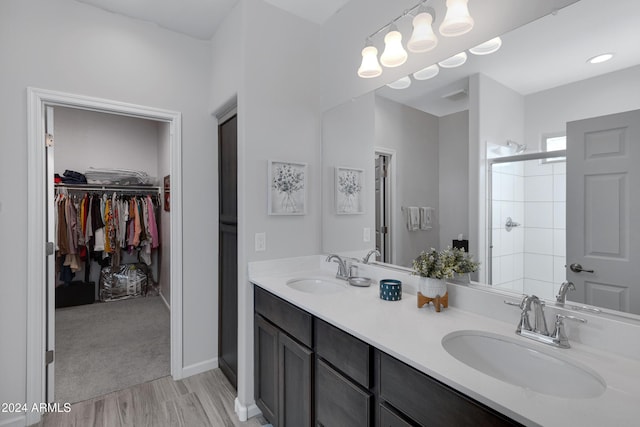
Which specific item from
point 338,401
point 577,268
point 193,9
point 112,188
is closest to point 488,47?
point 577,268

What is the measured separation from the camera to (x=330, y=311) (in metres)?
1.42

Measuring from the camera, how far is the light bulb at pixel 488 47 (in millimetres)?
1352

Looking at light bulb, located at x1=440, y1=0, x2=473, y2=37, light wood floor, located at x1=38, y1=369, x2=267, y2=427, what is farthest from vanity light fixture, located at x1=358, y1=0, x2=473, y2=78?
light wood floor, located at x1=38, y1=369, x2=267, y2=427

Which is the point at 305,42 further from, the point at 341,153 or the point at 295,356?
the point at 295,356

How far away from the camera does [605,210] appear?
1078mm

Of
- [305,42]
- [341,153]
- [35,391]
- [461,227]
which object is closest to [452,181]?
[461,227]

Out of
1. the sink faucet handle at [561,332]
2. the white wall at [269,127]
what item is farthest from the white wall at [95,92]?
the sink faucet handle at [561,332]

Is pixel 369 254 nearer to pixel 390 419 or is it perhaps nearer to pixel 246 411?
pixel 390 419

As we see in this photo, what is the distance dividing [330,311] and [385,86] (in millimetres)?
1344

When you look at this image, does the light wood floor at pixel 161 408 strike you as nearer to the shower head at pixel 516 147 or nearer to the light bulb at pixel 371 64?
the shower head at pixel 516 147

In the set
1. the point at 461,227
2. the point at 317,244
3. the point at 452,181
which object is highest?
the point at 452,181

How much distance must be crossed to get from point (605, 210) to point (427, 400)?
891mm

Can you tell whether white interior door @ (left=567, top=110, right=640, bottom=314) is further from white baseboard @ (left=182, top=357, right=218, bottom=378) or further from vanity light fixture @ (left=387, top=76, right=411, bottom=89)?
white baseboard @ (left=182, top=357, right=218, bottom=378)

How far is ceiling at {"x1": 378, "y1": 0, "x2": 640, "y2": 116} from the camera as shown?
104 centimetres
